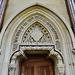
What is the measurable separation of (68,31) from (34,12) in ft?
3.62

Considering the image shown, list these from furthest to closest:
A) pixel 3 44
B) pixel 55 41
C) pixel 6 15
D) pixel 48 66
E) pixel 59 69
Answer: pixel 48 66 < pixel 6 15 < pixel 55 41 < pixel 3 44 < pixel 59 69

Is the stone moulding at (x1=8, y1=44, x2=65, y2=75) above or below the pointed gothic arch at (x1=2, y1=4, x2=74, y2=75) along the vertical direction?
below

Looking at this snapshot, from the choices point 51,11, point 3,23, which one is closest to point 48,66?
point 51,11

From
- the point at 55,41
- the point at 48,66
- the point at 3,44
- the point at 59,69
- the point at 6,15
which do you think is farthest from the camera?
the point at 48,66

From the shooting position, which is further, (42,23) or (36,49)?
(42,23)

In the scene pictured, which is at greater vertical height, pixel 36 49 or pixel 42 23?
pixel 42 23

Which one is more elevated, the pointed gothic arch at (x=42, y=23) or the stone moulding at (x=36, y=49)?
the pointed gothic arch at (x=42, y=23)

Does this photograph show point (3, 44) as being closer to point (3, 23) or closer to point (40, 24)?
point (3, 23)

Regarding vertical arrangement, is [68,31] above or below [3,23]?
below

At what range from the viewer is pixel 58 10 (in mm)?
2518

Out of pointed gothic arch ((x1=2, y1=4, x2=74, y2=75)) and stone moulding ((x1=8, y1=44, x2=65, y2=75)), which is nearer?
stone moulding ((x1=8, y1=44, x2=65, y2=75))

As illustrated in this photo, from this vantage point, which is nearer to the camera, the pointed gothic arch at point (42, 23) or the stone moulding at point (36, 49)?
the stone moulding at point (36, 49)

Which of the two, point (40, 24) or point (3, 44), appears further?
point (40, 24)

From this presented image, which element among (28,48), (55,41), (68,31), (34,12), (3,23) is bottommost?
(28,48)
